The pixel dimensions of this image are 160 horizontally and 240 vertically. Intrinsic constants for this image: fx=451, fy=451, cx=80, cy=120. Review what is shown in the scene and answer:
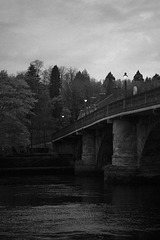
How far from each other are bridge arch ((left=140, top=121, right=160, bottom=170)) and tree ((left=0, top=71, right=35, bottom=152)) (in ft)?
65.3

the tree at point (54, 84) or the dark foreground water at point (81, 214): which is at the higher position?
the tree at point (54, 84)

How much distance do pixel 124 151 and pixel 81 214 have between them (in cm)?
1507

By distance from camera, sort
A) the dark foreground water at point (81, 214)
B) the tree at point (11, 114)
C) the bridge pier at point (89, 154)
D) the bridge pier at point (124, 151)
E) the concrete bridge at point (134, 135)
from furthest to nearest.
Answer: the bridge pier at point (89, 154), the tree at point (11, 114), the bridge pier at point (124, 151), the concrete bridge at point (134, 135), the dark foreground water at point (81, 214)

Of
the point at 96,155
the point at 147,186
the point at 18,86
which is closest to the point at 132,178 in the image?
the point at 147,186

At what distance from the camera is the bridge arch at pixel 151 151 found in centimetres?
3709

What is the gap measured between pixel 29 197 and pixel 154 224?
13.0 m

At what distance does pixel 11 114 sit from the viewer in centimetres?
5384

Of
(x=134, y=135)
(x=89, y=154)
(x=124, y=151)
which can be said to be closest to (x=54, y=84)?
(x=89, y=154)

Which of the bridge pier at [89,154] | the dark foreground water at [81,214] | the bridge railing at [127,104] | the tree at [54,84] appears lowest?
the dark foreground water at [81,214]

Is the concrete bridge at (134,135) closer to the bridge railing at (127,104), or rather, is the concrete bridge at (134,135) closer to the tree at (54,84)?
the bridge railing at (127,104)

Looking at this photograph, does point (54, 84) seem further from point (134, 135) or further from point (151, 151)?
point (151, 151)

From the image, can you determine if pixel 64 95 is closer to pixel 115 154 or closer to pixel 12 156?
pixel 12 156

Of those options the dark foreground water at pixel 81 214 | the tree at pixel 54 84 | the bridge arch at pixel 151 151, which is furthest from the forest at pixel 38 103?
the dark foreground water at pixel 81 214

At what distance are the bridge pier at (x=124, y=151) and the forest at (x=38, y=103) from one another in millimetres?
2914
